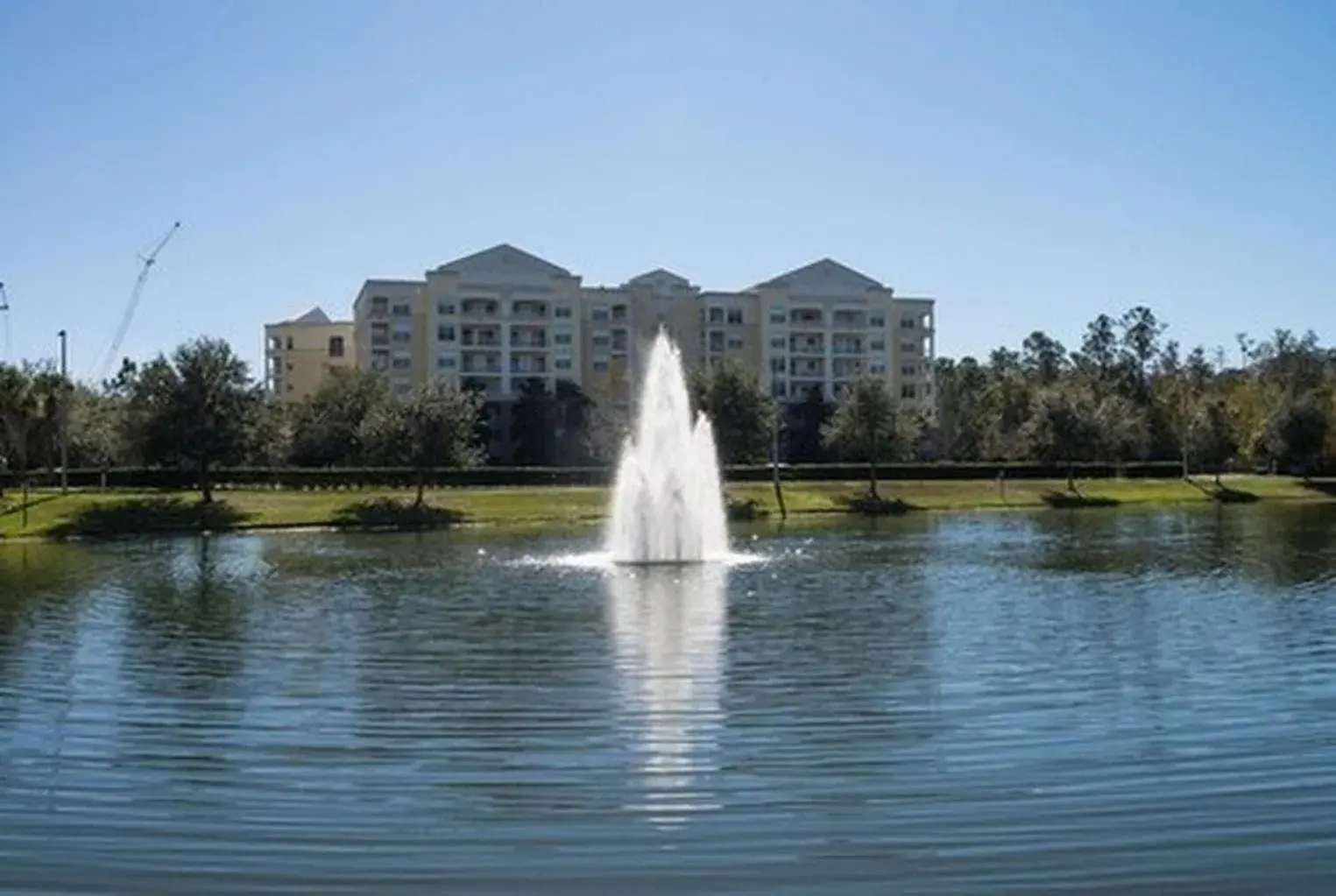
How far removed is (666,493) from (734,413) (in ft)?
167

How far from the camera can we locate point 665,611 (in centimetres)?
2953

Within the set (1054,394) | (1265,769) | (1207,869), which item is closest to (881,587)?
(1265,769)

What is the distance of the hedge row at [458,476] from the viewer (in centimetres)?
8725

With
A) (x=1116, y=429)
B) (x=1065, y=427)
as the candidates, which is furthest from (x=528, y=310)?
(x=1116, y=429)

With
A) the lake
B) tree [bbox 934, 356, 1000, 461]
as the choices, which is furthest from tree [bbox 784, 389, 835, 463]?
the lake

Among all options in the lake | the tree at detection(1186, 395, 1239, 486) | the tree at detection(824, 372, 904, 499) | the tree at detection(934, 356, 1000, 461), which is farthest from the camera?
the tree at detection(934, 356, 1000, 461)

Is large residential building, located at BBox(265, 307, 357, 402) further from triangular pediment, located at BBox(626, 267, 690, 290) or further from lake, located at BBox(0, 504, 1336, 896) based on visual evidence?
lake, located at BBox(0, 504, 1336, 896)

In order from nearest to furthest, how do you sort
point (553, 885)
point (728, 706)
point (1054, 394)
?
point (553, 885) < point (728, 706) < point (1054, 394)

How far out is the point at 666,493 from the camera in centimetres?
4519

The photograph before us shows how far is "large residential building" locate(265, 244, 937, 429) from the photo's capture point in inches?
5497

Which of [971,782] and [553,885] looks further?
[971,782]

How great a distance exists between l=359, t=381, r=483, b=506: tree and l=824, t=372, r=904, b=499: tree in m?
23.4

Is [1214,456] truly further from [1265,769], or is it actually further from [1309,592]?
[1265,769]

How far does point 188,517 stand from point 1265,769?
6417cm
